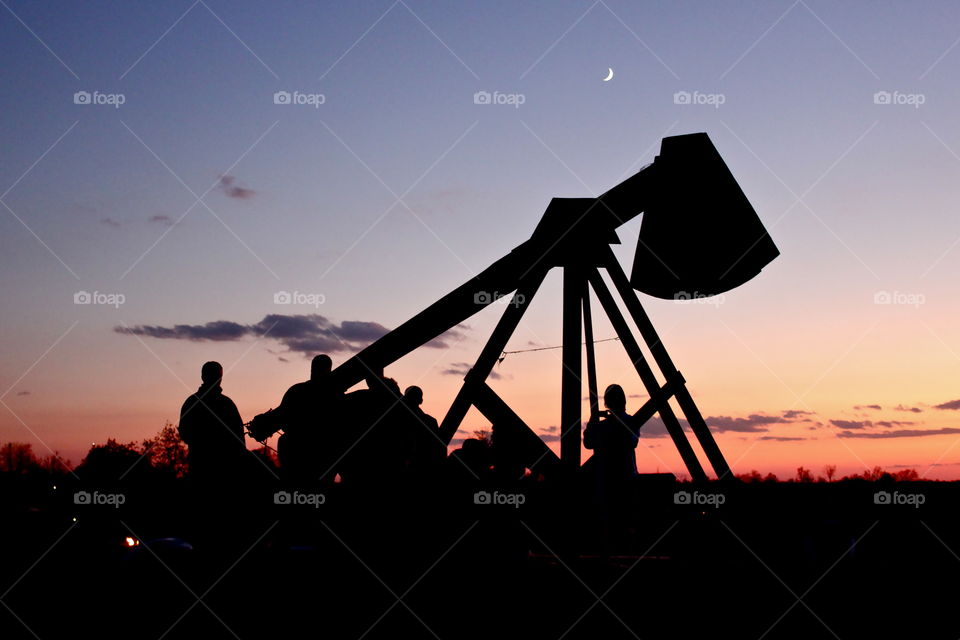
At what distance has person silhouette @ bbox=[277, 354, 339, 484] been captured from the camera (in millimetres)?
8352

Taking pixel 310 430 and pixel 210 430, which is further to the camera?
pixel 310 430

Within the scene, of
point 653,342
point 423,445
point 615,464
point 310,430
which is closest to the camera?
point 615,464

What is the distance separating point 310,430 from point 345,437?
0.36 meters

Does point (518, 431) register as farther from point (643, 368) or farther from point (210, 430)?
point (210, 430)

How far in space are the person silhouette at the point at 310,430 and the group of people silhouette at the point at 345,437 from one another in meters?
0.01

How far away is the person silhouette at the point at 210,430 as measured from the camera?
7531 mm

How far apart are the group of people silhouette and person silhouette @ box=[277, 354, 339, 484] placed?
0.01 metres

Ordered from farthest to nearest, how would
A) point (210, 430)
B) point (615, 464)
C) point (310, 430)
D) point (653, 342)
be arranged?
point (653, 342) < point (310, 430) < point (615, 464) < point (210, 430)

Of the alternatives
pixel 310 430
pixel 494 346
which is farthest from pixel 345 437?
pixel 494 346

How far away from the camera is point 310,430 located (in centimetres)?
837

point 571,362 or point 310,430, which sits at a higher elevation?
point 571,362

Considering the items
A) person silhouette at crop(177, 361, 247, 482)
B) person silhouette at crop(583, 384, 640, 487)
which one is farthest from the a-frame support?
person silhouette at crop(177, 361, 247, 482)

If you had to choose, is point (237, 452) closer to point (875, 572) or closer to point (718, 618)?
point (718, 618)

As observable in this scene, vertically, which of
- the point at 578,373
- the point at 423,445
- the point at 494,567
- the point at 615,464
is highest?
the point at 578,373
